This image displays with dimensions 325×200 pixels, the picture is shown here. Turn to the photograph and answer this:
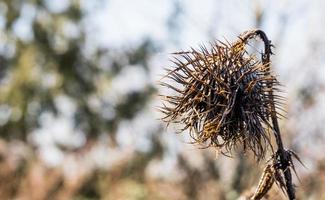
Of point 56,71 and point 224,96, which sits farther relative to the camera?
point 56,71

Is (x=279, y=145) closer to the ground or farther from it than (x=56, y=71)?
closer to the ground

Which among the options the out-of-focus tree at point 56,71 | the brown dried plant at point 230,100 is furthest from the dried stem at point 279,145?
the out-of-focus tree at point 56,71

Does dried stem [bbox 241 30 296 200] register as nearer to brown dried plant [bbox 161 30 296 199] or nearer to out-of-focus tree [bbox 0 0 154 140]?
brown dried plant [bbox 161 30 296 199]

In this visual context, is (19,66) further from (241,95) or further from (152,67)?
(241,95)

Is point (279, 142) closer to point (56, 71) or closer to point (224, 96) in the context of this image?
point (224, 96)

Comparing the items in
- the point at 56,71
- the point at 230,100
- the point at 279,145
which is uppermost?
the point at 56,71

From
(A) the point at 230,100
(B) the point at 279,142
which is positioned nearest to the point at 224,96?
(A) the point at 230,100

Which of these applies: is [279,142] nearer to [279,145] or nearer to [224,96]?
[279,145]

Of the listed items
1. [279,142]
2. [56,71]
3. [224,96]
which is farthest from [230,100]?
[56,71]

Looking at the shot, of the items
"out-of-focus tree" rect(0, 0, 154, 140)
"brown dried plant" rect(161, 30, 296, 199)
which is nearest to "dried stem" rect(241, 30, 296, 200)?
"brown dried plant" rect(161, 30, 296, 199)
